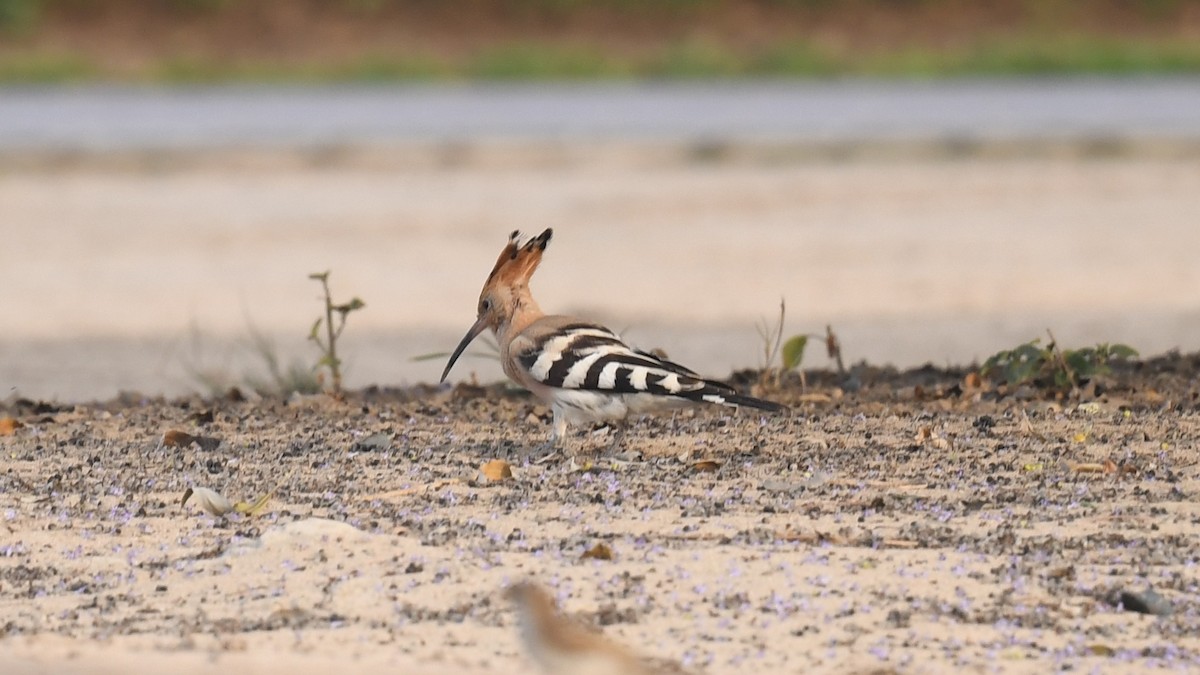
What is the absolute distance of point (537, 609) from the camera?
12.5 feet

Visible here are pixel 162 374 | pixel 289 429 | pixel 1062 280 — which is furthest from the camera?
pixel 1062 280

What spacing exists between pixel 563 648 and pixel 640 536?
52.8 inches

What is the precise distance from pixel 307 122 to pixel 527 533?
1526 cm

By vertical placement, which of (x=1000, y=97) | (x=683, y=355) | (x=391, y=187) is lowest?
(x=683, y=355)

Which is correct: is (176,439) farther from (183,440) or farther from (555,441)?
(555,441)

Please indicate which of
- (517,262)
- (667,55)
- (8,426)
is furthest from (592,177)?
(517,262)

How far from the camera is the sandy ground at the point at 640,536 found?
4312 mm

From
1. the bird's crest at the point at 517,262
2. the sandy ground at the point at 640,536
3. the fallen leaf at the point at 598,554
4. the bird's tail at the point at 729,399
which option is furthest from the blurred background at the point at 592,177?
the fallen leaf at the point at 598,554

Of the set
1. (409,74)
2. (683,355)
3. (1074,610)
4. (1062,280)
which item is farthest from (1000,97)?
(1074,610)

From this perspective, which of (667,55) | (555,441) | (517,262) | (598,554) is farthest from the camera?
(667,55)

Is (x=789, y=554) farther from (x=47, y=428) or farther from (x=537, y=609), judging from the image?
(x=47, y=428)

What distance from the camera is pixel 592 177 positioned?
17.2m

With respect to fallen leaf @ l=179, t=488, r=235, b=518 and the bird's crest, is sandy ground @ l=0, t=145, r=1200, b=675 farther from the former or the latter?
the bird's crest

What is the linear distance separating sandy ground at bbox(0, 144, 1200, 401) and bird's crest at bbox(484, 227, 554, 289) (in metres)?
2.26
